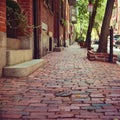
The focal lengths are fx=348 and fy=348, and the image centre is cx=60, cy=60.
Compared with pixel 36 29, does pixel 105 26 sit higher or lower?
higher

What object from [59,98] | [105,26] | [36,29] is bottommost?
[59,98]

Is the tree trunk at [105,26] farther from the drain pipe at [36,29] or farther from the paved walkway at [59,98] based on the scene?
the paved walkway at [59,98]

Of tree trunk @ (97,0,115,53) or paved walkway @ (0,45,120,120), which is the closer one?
paved walkway @ (0,45,120,120)

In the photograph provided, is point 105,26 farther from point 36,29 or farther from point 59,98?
point 59,98

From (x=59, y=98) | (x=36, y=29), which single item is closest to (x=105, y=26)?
(x=36, y=29)

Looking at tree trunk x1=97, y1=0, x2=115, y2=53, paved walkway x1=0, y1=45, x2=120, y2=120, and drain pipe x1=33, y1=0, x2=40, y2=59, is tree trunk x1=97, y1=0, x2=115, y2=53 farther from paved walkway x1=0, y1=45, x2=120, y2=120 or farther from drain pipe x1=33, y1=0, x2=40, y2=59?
paved walkway x1=0, y1=45, x2=120, y2=120

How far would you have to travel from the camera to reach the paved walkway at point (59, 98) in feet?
14.1

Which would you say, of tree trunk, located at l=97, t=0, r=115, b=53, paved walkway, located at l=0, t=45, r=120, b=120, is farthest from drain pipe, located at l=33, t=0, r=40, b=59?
paved walkway, located at l=0, t=45, r=120, b=120

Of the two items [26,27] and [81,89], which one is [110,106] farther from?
[26,27]

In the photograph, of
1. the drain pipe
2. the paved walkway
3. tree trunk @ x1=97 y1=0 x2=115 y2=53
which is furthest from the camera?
tree trunk @ x1=97 y1=0 x2=115 y2=53

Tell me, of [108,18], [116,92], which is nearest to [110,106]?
[116,92]

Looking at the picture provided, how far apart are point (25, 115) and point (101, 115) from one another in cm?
93

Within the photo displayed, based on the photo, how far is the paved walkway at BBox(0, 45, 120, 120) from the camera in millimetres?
4285

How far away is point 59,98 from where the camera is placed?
17.5ft
